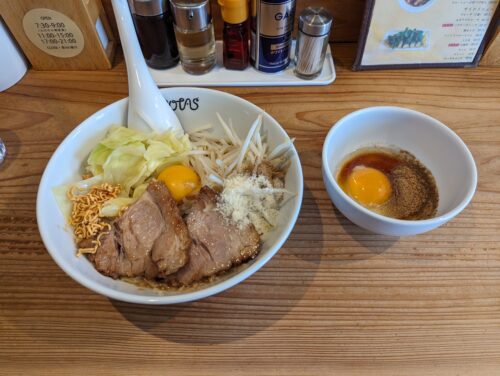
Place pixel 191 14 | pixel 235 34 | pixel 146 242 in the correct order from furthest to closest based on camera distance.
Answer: pixel 235 34 → pixel 191 14 → pixel 146 242

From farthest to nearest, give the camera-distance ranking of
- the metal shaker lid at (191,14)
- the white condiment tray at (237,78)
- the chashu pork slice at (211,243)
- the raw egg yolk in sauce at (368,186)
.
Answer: the white condiment tray at (237,78) → the metal shaker lid at (191,14) → the raw egg yolk in sauce at (368,186) → the chashu pork slice at (211,243)

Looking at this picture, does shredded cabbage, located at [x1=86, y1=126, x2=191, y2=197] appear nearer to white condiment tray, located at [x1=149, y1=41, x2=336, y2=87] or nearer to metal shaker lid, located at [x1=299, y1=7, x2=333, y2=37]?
white condiment tray, located at [x1=149, y1=41, x2=336, y2=87]

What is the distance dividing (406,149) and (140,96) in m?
0.87

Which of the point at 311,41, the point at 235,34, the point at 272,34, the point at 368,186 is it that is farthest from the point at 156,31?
the point at 368,186

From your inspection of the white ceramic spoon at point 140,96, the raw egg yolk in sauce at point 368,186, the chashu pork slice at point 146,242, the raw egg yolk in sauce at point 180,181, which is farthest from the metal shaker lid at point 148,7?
the raw egg yolk in sauce at point 368,186

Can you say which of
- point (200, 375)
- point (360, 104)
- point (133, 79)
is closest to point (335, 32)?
point (360, 104)

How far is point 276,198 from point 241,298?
30 cm

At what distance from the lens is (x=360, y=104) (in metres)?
1.45

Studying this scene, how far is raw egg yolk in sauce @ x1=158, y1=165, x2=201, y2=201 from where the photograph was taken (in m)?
1.16

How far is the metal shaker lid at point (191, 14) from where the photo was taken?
1.25 meters

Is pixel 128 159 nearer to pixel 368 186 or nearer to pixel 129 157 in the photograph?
pixel 129 157

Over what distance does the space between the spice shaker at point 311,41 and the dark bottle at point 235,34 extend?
20cm

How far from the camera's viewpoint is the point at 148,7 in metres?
1.28

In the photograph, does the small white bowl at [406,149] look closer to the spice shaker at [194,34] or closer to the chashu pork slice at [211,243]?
the chashu pork slice at [211,243]
